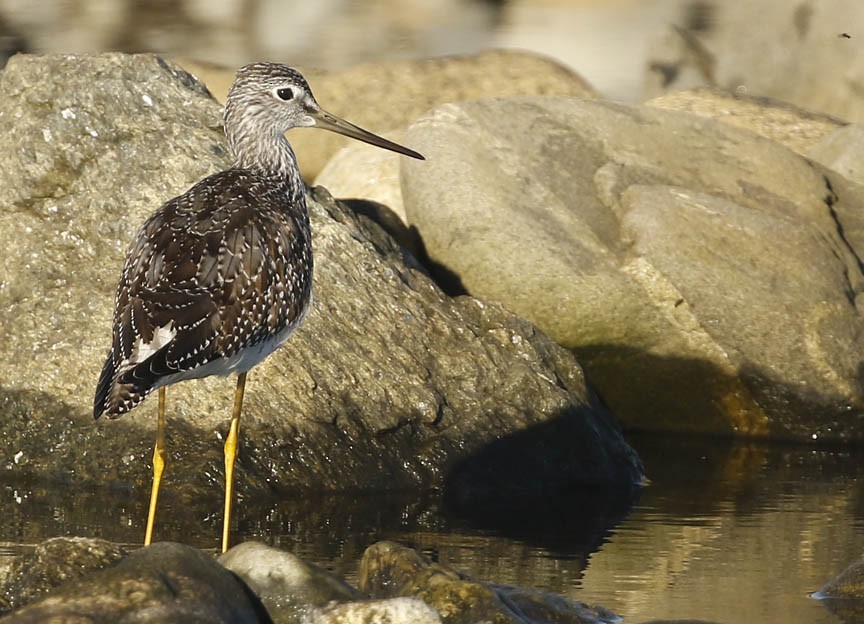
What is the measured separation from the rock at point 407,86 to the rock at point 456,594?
10.5 m

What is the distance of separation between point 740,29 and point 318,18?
7.44 m

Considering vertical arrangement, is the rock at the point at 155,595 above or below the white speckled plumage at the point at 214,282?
below

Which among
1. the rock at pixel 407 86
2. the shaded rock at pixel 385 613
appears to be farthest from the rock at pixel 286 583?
the rock at pixel 407 86

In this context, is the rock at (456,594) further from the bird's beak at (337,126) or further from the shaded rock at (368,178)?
the shaded rock at (368,178)

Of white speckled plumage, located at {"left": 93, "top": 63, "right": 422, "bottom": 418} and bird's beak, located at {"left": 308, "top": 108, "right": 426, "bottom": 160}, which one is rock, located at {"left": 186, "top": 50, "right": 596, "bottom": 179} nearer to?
bird's beak, located at {"left": 308, "top": 108, "right": 426, "bottom": 160}

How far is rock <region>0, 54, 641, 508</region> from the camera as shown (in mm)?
11031

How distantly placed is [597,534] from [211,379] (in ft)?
8.72

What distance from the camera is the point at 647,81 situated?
2427 cm

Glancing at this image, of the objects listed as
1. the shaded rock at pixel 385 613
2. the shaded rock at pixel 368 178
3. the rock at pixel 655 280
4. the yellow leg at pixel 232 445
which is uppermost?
the shaded rock at pixel 368 178

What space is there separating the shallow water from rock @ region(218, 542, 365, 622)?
141cm

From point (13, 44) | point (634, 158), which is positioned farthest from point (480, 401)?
point (13, 44)

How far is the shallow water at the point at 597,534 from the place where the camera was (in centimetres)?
923

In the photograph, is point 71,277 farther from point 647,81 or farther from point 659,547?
point 647,81

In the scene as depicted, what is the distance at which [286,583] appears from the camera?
26.2 feet
